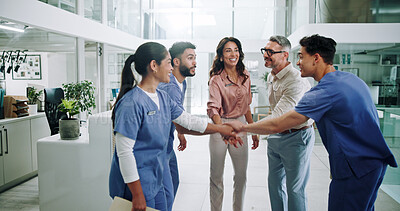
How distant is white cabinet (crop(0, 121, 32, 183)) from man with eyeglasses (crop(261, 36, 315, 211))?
309cm

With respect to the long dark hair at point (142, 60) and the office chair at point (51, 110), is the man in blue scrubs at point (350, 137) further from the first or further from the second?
the office chair at point (51, 110)

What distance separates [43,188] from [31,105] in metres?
1.89

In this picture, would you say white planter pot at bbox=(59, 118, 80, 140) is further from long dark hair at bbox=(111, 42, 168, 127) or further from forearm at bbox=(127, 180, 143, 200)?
forearm at bbox=(127, 180, 143, 200)

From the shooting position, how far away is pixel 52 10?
4.43m

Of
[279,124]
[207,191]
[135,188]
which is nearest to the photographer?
[135,188]

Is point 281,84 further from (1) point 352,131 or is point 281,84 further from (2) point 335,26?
(2) point 335,26

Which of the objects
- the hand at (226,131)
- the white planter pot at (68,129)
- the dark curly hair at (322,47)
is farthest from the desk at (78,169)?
the dark curly hair at (322,47)

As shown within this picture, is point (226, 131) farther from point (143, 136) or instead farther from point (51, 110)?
point (51, 110)

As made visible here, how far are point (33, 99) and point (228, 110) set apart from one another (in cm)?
327

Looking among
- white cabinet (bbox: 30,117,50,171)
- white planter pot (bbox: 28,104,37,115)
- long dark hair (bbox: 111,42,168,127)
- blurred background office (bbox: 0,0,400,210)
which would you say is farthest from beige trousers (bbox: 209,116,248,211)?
white planter pot (bbox: 28,104,37,115)

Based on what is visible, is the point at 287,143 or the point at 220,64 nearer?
the point at 287,143

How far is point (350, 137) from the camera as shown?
4.87 ft

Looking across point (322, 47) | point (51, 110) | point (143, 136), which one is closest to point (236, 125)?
point (322, 47)

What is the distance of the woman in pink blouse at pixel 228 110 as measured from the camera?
7.72ft
